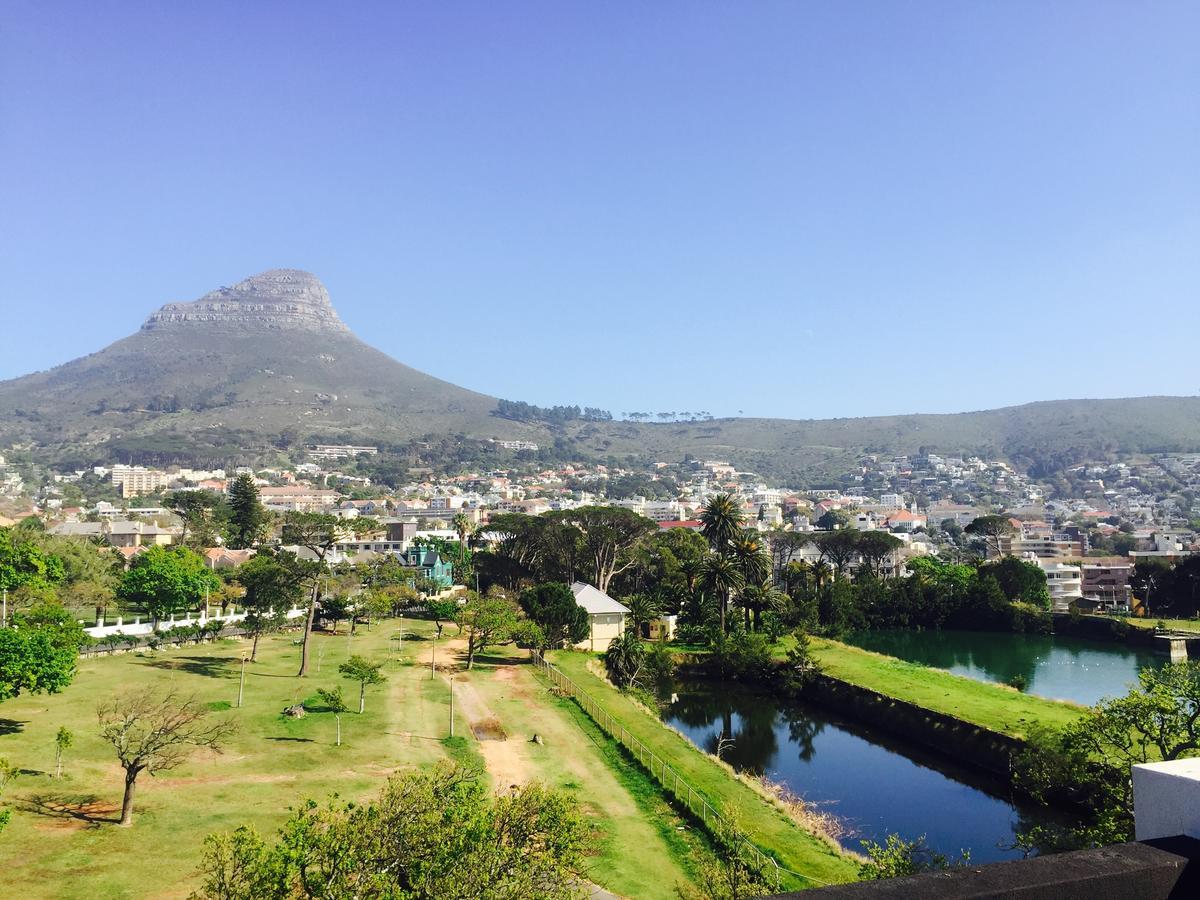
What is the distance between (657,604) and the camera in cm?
6944

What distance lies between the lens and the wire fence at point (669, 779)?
Answer: 22.4 meters

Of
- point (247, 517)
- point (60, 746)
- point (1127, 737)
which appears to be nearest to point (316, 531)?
point (60, 746)

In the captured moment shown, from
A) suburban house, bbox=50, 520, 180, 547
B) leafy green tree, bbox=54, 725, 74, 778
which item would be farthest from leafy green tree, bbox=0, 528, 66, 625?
suburban house, bbox=50, 520, 180, 547

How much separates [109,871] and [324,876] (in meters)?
11.1

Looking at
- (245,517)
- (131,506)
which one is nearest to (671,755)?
(245,517)

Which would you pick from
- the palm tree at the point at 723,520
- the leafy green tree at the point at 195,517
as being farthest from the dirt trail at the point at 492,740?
the leafy green tree at the point at 195,517

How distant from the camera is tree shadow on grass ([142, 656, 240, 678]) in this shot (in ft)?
141

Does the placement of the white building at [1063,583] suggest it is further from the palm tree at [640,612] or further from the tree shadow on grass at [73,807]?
the tree shadow on grass at [73,807]

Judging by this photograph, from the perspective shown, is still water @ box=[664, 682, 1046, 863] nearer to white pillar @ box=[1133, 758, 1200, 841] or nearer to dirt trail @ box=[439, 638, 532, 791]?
dirt trail @ box=[439, 638, 532, 791]

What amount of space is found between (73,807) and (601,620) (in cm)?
4173

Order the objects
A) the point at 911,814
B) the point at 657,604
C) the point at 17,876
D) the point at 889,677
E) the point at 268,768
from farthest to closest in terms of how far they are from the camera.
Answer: the point at 657,604
the point at 889,677
the point at 911,814
the point at 268,768
the point at 17,876

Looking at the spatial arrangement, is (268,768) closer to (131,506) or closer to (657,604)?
(657,604)

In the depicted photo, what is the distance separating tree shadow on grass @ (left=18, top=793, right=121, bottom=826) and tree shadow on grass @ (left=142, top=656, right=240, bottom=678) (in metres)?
18.6

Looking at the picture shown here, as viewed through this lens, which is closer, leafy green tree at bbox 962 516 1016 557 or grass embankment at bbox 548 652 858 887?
grass embankment at bbox 548 652 858 887
